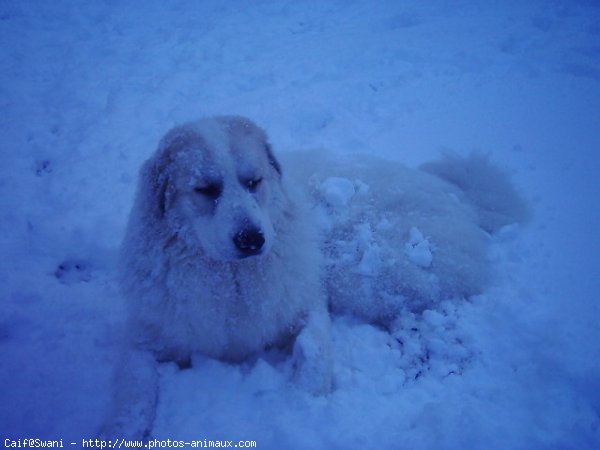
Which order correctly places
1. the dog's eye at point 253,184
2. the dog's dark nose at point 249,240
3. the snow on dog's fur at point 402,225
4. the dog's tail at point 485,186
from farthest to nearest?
1. the dog's tail at point 485,186
2. the snow on dog's fur at point 402,225
3. the dog's eye at point 253,184
4. the dog's dark nose at point 249,240

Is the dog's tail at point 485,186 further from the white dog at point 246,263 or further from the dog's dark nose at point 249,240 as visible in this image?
the dog's dark nose at point 249,240

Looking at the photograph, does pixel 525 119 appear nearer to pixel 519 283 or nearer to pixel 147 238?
pixel 519 283

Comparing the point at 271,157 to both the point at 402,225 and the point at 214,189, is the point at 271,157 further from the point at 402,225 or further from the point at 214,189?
the point at 402,225

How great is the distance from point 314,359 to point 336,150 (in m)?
2.60

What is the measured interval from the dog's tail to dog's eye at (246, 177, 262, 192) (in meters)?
2.01

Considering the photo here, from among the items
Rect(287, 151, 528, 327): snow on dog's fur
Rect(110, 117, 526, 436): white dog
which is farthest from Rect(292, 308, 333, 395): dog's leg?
Rect(287, 151, 528, 327): snow on dog's fur

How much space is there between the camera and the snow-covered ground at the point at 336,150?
207 cm

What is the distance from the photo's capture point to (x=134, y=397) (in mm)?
2113

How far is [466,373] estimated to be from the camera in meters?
2.22

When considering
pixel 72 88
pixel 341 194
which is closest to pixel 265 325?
pixel 341 194

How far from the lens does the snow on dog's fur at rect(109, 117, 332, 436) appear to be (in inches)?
82.2

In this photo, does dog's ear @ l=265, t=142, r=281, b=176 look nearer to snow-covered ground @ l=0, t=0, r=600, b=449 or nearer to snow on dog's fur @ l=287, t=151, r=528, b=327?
snow on dog's fur @ l=287, t=151, r=528, b=327

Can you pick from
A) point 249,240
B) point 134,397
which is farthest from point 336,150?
point 134,397

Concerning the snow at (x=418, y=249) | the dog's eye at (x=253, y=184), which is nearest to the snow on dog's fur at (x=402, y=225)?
the snow at (x=418, y=249)
